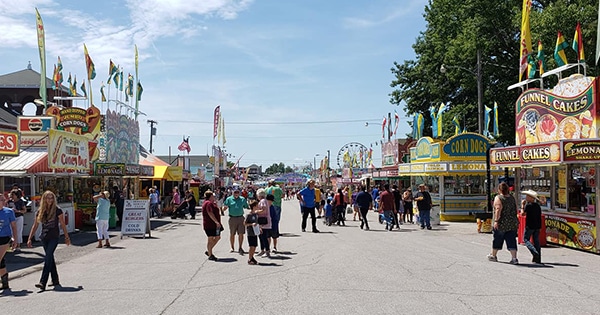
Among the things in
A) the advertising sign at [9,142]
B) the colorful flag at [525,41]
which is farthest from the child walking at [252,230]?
the colorful flag at [525,41]

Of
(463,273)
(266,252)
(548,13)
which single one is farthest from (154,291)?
(548,13)

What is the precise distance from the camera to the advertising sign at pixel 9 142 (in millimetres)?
15547

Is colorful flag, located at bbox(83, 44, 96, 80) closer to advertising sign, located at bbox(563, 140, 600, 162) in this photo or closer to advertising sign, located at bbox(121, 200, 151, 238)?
advertising sign, located at bbox(121, 200, 151, 238)

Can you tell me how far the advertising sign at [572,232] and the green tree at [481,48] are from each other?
45.7 feet

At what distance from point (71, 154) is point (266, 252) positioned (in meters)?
10.3

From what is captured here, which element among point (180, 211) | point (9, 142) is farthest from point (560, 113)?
point (180, 211)

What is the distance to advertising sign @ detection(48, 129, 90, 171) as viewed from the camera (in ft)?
60.4

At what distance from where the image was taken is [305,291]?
8.86m

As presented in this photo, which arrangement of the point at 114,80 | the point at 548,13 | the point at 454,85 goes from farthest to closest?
the point at 454,85
the point at 114,80
the point at 548,13

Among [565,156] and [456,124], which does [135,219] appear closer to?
[565,156]

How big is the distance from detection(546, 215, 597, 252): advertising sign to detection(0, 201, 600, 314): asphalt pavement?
0.44 metres

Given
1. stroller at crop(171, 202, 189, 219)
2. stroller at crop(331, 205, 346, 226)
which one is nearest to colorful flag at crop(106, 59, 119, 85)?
stroller at crop(171, 202, 189, 219)

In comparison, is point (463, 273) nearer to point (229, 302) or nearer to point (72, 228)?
point (229, 302)

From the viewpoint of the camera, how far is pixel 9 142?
51.8ft
